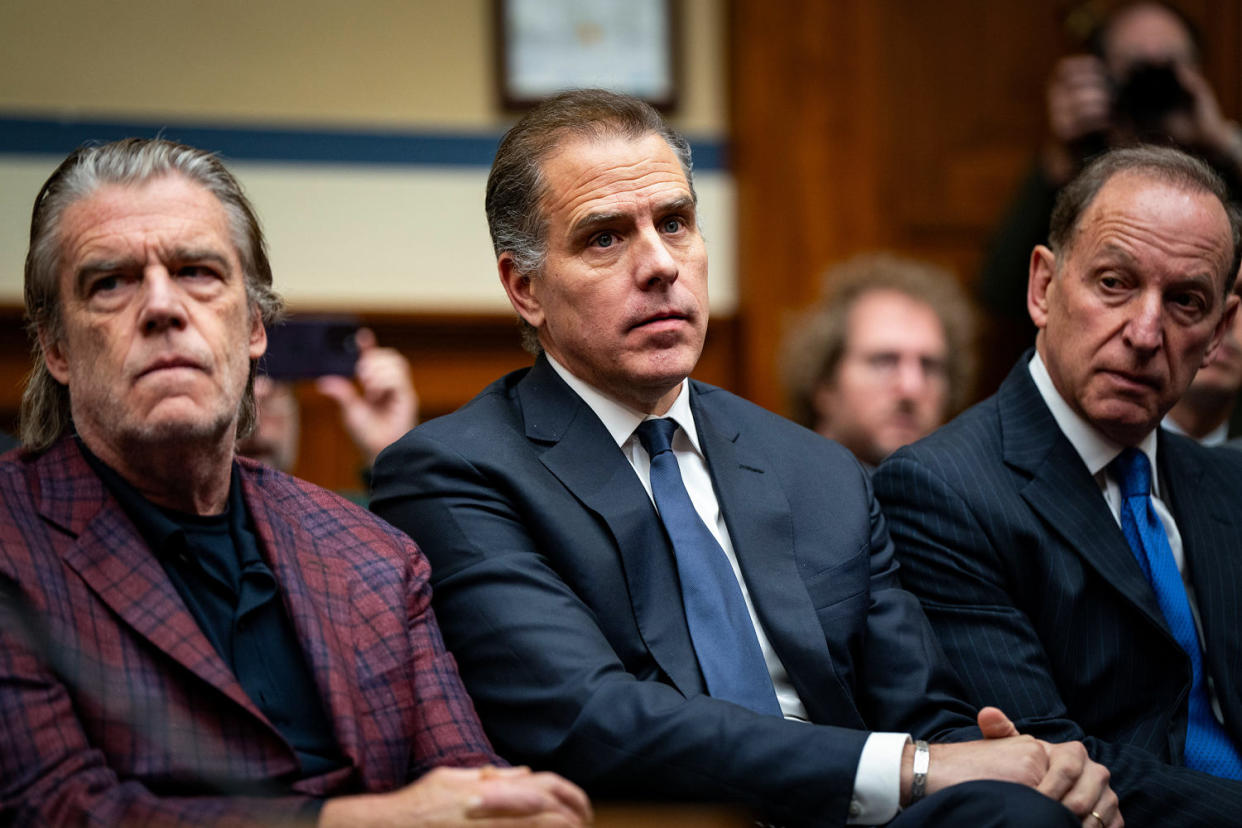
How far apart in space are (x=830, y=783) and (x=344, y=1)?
2.80 m

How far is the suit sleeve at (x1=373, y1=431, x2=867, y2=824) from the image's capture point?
1705 mm

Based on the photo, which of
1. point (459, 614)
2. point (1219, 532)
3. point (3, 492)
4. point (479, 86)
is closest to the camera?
point (3, 492)

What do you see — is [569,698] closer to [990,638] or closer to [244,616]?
[244,616]

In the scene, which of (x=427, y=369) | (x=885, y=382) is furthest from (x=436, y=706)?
(x=427, y=369)

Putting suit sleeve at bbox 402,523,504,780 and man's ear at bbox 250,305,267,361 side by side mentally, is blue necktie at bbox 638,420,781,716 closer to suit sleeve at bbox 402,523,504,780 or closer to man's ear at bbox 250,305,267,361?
suit sleeve at bbox 402,523,504,780

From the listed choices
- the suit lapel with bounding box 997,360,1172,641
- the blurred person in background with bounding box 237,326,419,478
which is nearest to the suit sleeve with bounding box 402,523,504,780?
the suit lapel with bounding box 997,360,1172,641

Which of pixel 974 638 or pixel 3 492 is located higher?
pixel 3 492

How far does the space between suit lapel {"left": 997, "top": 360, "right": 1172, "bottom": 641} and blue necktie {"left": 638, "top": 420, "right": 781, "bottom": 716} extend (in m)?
0.51

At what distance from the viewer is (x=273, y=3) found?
375cm

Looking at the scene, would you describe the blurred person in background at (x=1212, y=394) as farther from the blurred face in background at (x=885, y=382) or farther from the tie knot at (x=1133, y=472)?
the tie knot at (x=1133, y=472)

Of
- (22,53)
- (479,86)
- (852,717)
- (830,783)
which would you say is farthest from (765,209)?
(830,783)

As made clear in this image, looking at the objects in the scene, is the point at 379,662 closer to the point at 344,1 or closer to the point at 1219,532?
the point at 1219,532

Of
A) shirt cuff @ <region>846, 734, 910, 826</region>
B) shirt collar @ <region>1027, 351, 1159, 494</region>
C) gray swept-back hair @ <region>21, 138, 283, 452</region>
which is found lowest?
shirt cuff @ <region>846, 734, 910, 826</region>

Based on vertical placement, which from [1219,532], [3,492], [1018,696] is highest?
[3,492]
